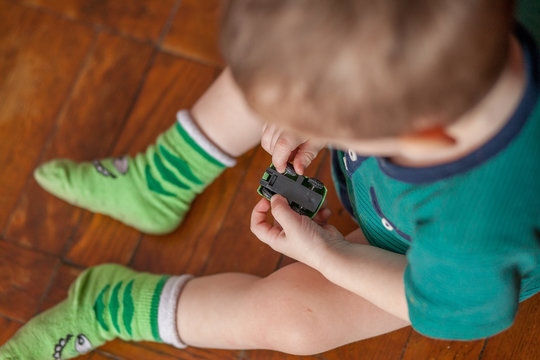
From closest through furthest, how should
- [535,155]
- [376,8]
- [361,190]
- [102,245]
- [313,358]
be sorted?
[376,8] → [535,155] → [361,190] → [313,358] → [102,245]

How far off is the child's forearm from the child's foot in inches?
11.1

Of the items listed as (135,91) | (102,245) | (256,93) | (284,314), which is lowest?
(102,245)

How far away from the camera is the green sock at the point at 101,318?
73 cm

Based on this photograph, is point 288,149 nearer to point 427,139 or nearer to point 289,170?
point 289,170

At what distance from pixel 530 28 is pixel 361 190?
248mm

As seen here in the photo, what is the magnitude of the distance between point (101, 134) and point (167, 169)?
0.65 feet

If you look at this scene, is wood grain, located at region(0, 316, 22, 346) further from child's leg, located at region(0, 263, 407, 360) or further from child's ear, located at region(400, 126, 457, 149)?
child's ear, located at region(400, 126, 457, 149)

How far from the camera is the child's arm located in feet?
1.79

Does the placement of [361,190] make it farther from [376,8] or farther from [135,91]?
[135,91]

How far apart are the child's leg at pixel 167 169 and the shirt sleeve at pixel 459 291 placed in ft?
1.13

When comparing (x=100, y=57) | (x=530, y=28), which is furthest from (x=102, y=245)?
(x=530, y=28)

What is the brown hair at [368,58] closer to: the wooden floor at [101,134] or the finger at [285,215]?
the finger at [285,215]

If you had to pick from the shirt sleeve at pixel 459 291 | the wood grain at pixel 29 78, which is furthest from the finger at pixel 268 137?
the wood grain at pixel 29 78

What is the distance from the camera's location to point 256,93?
36cm
